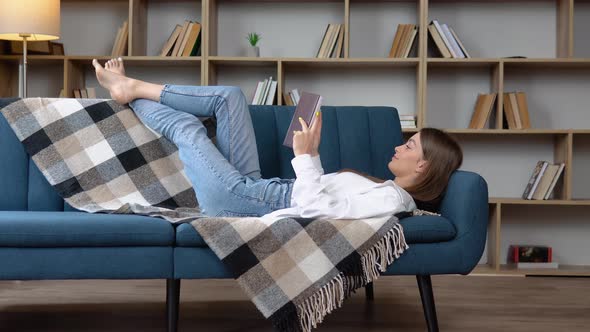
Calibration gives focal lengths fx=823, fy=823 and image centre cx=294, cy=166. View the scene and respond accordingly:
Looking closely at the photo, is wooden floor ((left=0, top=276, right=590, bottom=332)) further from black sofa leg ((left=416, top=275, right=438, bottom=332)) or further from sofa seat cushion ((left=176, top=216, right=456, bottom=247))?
sofa seat cushion ((left=176, top=216, right=456, bottom=247))

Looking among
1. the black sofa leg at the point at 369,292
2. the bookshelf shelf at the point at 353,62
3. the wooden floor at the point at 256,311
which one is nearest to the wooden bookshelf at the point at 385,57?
the bookshelf shelf at the point at 353,62

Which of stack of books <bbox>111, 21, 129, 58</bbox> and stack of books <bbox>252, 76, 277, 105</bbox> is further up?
stack of books <bbox>111, 21, 129, 58</bbox>

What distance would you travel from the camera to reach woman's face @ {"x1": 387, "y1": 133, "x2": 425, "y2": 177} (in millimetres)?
2676

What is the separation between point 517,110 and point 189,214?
2.30 m

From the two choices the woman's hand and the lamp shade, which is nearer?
the woman's hand

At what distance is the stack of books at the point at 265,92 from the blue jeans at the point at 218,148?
5.06ft

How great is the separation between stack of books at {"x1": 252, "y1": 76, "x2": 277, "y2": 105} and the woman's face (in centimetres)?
184

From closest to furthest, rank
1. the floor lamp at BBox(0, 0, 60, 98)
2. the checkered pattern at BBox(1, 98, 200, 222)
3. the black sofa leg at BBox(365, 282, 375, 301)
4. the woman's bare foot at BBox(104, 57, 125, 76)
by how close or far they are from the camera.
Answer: the checkered pattern at BBox(1, 98, 200, 222) → the woman's bare foot at BBox(104, 57, 125, 76) → the black sofa leg at BBox(365, 282, 375, 301) → the floor lamp at BBox(0, 0, 60, 98)

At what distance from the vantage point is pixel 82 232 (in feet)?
7.81

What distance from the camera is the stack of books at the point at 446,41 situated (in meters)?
4.38

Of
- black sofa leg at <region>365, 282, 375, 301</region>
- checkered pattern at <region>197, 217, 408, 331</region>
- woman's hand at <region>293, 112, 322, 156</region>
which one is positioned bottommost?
black sofa leg at <region>365, 282, 375, 301</region>

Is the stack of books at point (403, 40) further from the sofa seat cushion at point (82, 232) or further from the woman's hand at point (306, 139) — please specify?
the sofa seat cushion at point (82, 232)

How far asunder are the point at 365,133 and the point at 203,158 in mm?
738

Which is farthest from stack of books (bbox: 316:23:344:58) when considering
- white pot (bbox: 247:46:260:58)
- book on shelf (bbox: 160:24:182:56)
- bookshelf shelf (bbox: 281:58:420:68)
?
book on shelf (bbox: 160:24:182:56)
